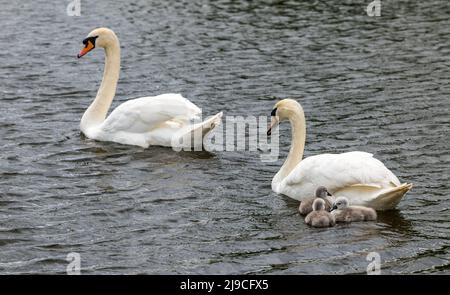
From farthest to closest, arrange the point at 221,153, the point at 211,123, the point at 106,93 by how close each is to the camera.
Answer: the point at 106,93, the point at 221,153, the point at 211,123

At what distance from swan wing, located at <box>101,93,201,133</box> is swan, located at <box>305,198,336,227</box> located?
3547 mm

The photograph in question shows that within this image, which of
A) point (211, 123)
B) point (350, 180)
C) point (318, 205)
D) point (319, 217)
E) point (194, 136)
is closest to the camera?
point (319, 217)

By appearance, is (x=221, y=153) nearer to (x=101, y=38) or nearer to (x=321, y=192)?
(x=101, y=38)

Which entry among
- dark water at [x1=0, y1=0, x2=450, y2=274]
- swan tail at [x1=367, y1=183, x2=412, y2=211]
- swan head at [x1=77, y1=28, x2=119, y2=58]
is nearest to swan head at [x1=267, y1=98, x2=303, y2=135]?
dark water at [x1=0, y1=0, x2=450, y2=274]

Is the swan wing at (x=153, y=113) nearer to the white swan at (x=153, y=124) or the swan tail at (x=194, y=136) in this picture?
the white swan at (x=153, y=124)

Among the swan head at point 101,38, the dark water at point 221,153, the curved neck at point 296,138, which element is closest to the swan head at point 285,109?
the curved neck at point 296,138

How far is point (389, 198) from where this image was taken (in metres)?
11.1

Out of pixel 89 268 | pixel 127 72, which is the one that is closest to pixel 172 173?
pixel 89 268

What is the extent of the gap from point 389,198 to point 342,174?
1.96 ft

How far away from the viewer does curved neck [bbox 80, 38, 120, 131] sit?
1521cm

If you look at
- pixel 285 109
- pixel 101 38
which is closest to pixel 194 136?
pixel 285 109

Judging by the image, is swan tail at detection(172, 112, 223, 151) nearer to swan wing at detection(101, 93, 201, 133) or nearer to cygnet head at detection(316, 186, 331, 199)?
swan wing at detection(101, 93, 201, 133)
